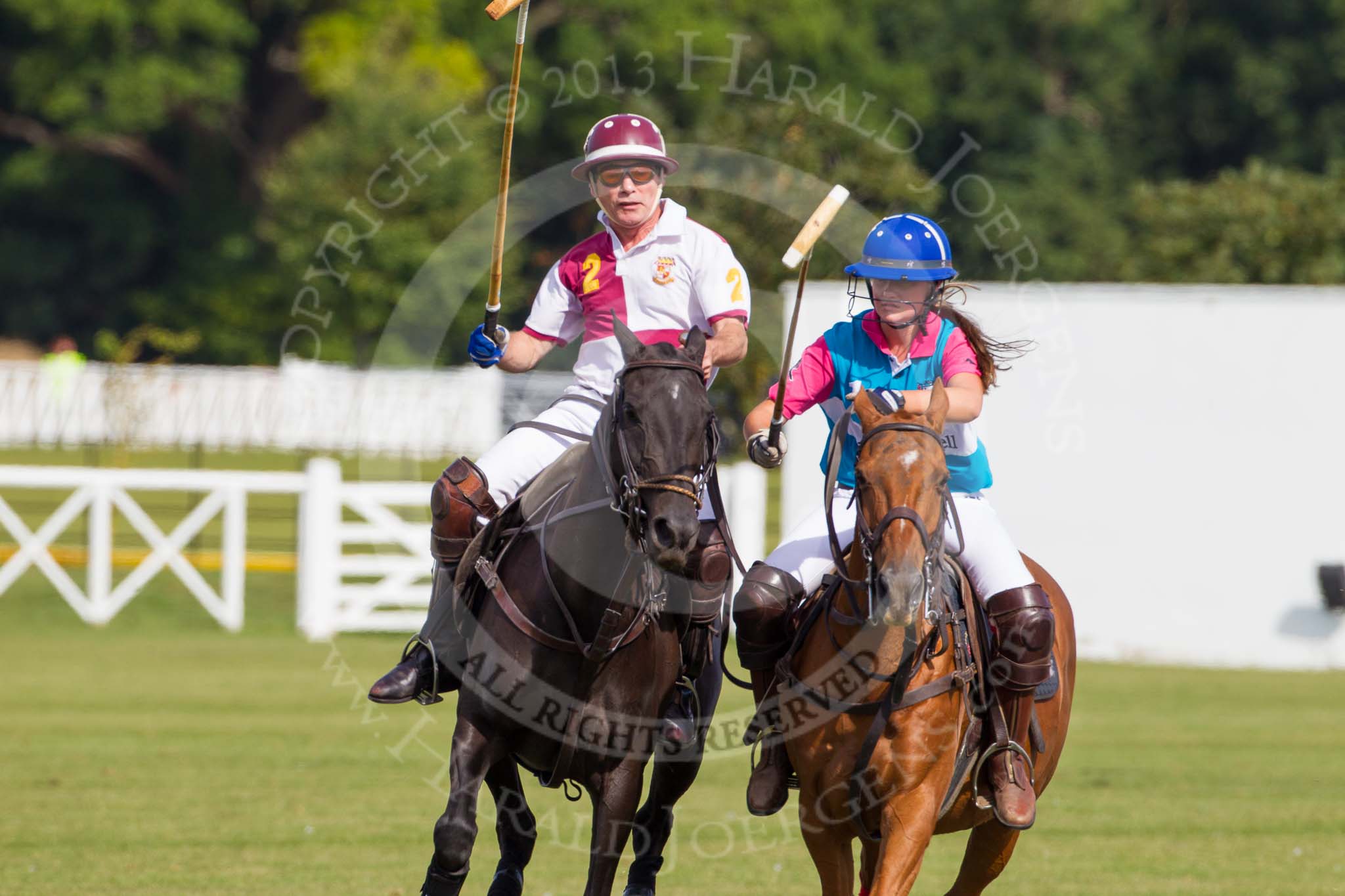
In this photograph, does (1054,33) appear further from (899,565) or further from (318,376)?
(899,565)

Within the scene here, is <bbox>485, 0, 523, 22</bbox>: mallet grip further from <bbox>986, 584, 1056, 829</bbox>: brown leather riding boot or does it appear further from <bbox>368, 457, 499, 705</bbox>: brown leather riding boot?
<bbox>986, 584, 1056, 829</bbox>: brown leather riding boot

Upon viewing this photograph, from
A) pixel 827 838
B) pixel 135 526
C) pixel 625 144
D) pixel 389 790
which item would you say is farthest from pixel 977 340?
pixel 135 526

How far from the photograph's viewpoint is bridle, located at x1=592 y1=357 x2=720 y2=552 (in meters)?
5.45

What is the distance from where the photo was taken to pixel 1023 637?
6199 millimetres

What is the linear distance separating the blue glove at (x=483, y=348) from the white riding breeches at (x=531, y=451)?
418 mm

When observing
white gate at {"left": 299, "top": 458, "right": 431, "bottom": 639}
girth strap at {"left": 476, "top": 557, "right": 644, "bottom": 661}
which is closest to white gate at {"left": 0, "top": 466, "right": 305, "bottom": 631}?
white gate at {"left": 299, "top": 458, "right": 431, "bottom": 639}

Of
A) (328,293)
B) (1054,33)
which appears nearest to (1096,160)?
(1054,33)

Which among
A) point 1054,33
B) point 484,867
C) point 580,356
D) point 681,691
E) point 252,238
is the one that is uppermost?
point 1054,33

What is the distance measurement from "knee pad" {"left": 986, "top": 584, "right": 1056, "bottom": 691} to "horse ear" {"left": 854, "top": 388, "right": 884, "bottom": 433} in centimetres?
103

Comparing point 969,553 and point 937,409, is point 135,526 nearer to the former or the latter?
point 969,553

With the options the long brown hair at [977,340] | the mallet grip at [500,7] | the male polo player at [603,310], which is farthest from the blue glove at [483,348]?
the long brown hair at [977,340]

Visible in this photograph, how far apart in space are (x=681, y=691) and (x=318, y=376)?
34.0 metres

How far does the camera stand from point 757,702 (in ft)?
21.6

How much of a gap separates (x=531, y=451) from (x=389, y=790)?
14.4ft
